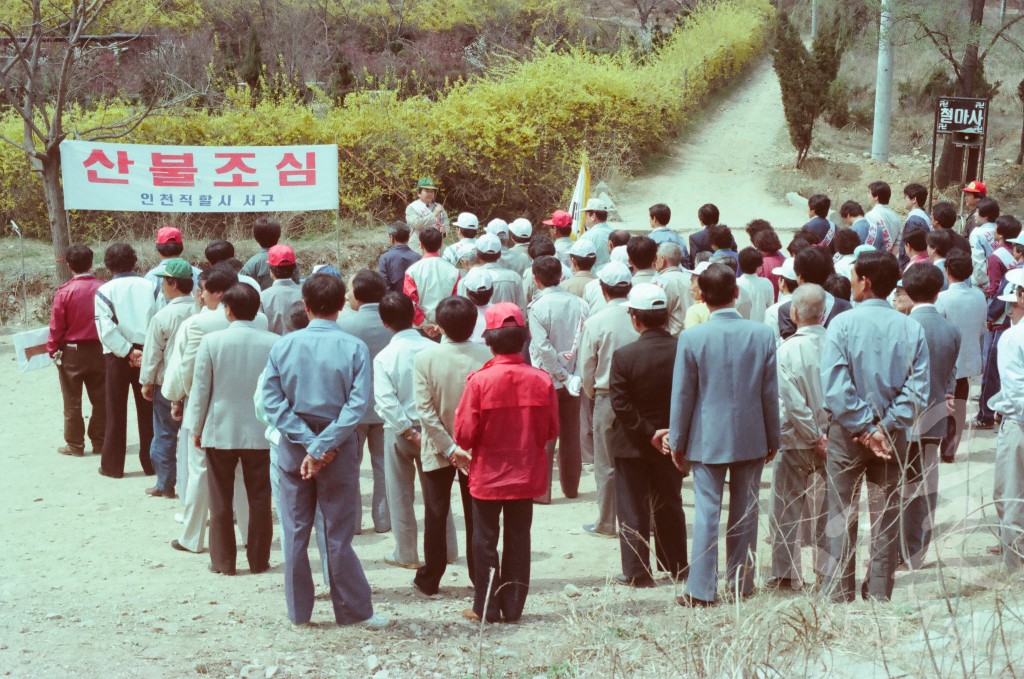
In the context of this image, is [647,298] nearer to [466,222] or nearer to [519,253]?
[519,253]

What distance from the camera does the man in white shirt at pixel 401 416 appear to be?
597 centimetres

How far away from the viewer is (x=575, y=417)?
7766mm

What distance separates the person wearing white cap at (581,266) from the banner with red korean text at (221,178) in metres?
5.62

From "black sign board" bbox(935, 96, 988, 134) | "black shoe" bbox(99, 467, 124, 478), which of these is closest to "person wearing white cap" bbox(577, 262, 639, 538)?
"black shoe" bbox(99, 467, 124, 478)

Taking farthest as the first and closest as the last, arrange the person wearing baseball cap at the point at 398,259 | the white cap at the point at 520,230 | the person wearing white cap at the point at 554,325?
the white cap at the point at 520,230, the person wearing baseball cap at the point at 398,259, the person wearing white cap at the point at 554,325

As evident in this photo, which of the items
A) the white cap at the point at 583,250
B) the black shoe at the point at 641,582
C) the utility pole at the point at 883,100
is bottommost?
the black shoe at the point at 641,582

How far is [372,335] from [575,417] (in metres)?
1.64

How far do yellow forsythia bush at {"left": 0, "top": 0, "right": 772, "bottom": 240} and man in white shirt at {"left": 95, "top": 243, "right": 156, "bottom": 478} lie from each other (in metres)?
9.41

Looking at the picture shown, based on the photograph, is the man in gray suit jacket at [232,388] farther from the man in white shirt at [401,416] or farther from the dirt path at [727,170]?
the dirt path at [727,170]

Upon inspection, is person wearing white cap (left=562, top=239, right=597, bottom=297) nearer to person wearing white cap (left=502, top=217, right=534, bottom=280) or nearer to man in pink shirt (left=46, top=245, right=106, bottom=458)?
person wearing white cap (left=502, top=217, right=534, bottom=280)

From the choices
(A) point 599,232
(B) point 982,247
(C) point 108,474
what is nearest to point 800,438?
(A) point 599,232

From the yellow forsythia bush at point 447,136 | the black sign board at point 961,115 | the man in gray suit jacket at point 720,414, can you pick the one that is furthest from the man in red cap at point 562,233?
the yellow forsythia bush at point 447,136

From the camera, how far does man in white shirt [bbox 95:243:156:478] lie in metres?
7.87

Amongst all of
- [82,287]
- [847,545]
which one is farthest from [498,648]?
[82,287]
